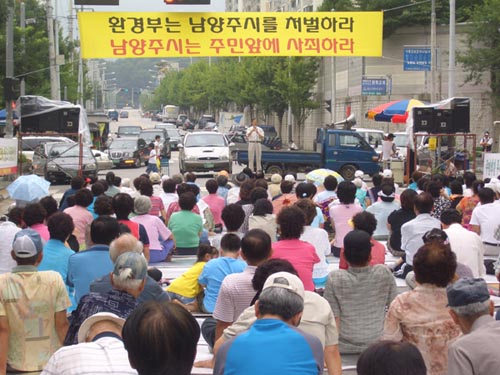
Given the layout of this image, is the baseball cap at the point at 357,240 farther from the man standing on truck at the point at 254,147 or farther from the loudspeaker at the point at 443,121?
the man standing on truck at the point at 254,147

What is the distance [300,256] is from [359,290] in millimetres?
1029

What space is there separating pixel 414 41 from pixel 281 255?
158ft

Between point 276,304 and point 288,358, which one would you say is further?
point 276,304

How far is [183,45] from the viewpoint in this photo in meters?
25.7

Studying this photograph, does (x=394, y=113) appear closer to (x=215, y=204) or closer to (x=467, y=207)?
(x=215, y=204)

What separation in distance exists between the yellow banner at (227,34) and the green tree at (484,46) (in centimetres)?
1838

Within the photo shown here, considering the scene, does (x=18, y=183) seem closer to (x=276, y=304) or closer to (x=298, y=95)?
(x=276, y=304)

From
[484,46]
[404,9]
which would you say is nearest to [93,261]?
[484,46]

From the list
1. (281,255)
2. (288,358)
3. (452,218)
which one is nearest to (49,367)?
(288,358)

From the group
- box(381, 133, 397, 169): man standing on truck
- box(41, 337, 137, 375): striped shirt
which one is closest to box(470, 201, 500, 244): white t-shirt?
box(41, 337, 137, 375): striped shirt

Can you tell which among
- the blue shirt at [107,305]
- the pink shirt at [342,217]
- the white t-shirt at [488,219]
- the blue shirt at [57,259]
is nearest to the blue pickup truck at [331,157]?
the pink shirt at [342,217]

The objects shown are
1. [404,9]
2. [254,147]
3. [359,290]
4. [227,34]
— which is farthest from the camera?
[404,9]

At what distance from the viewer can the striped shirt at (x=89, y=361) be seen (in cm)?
375

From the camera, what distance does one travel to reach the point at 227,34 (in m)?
26.0
